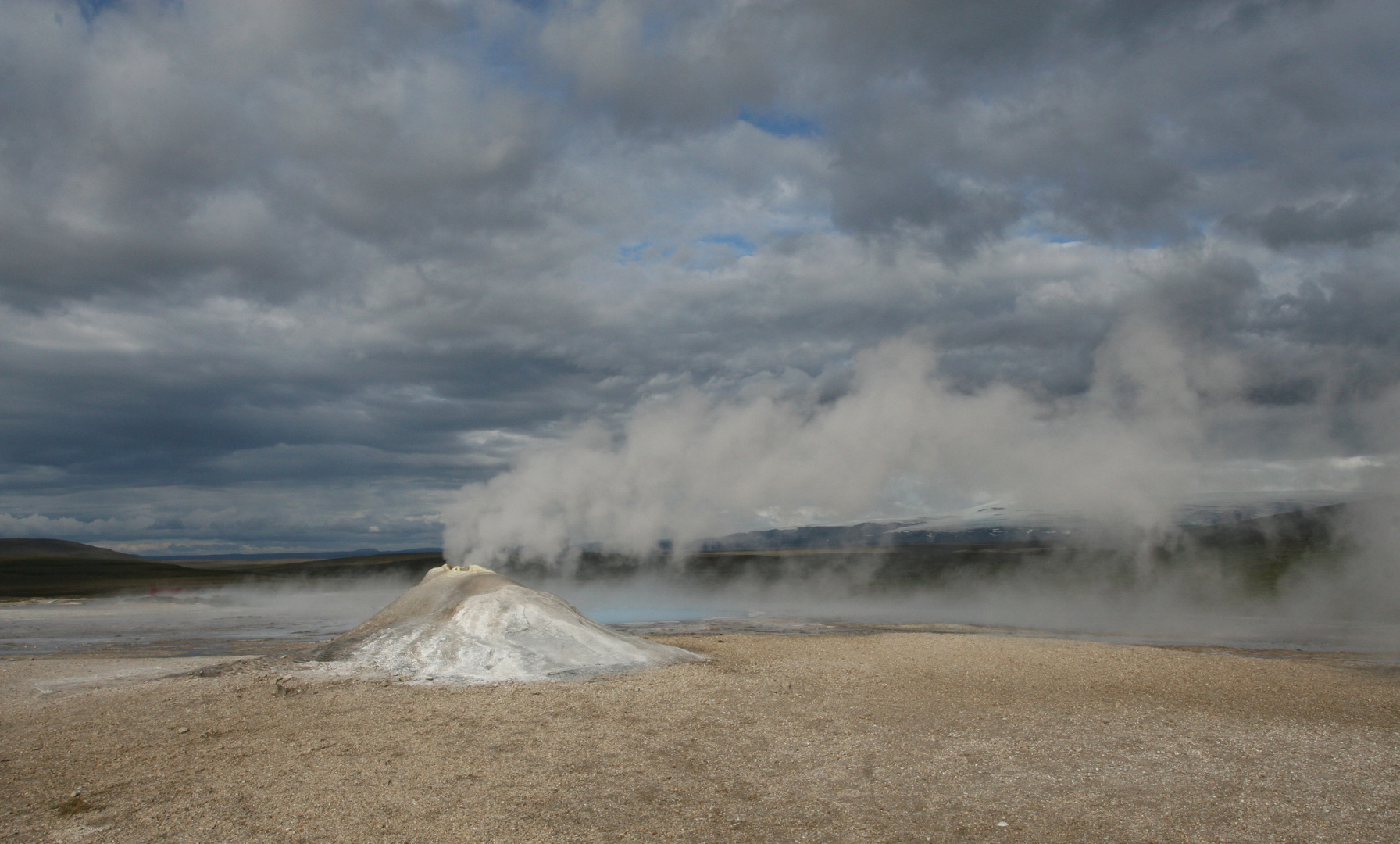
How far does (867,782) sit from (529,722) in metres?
6.10

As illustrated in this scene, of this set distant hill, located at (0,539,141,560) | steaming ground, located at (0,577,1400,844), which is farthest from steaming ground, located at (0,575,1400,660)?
distant hill, located at (0,539,141,560)

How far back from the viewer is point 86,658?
76.0 ft

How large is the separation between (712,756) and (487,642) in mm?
8387

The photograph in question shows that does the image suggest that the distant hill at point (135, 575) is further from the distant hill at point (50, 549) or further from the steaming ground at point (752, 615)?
the distant hill at point (50, 549)

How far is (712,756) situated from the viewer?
12094mm

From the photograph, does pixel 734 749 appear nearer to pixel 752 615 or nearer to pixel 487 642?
pixel 487 642

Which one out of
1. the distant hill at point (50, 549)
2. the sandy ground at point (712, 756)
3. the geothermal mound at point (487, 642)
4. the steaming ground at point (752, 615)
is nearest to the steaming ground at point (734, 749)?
the sandy ground at point (712, 756)

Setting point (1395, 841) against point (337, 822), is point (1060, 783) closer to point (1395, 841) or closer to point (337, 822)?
point (1395, 841)

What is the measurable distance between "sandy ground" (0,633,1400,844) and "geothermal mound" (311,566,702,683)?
1.10 meters

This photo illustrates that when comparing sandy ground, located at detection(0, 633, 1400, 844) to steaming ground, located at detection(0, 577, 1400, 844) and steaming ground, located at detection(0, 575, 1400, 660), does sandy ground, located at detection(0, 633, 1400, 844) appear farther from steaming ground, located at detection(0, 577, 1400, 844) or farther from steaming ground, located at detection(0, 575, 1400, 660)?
steaming ground, located at detection(0, 575, 1400, 660)

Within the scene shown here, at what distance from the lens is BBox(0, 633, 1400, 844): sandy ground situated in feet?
30.0

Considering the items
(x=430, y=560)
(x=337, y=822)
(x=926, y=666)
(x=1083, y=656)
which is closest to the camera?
(x=337, y=822)

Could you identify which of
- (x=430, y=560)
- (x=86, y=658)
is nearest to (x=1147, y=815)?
(x=86, y=658)

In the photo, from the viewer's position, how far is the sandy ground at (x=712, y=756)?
913cm
